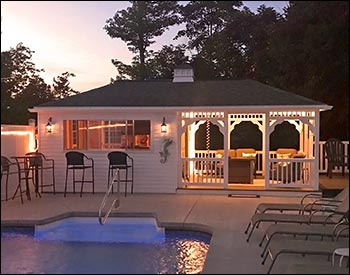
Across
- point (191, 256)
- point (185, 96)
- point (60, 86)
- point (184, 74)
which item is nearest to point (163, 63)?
point (60, 86)

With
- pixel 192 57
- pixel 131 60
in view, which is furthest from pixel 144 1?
pixel 131 60

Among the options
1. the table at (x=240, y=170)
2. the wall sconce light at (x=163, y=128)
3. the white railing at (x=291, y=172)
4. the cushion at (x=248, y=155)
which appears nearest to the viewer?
the white railing at (x=291, y=172)

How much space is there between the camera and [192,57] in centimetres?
2362

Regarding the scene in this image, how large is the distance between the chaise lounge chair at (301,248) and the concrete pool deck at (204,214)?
0.51ft

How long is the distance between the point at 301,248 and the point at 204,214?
426cm

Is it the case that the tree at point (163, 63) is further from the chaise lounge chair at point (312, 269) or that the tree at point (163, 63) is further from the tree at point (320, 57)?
the chaise lounge chair at point (312, 269)

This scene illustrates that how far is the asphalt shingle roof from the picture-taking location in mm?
13438

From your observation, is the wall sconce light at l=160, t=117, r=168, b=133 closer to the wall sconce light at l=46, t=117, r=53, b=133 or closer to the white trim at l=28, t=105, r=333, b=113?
the white trim at l=28, t=105, r=333, b=113

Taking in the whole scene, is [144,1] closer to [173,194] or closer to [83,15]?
[83,15]

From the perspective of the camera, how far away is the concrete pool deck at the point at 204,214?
653 cm

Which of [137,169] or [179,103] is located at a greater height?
[179,103]

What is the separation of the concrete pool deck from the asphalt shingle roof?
2.38 m

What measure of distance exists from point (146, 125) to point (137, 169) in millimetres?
1184

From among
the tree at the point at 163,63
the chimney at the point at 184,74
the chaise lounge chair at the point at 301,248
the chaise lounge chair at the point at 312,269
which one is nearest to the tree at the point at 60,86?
the tree at the point at 163,63
